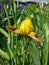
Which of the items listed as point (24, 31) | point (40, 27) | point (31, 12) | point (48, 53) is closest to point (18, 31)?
point (24, 31)

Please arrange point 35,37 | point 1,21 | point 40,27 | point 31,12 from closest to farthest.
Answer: point 35,37 < point 40,27 < point 31,12 < point 1,21

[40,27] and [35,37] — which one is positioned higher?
[35,37]

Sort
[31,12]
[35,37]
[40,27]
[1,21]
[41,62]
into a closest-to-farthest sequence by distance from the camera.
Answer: [35,37] → [41,62] → [40,27] → [31,12] → [1,21]

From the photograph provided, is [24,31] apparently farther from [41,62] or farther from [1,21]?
[1,21]

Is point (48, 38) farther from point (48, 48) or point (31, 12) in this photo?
point (31, 12)

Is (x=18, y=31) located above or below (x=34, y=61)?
above

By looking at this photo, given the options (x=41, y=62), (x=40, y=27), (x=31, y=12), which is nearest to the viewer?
(x=41, y=62)

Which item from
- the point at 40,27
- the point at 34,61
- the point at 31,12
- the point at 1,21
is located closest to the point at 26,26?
the point at 34,61

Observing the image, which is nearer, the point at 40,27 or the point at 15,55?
the point at 15,55

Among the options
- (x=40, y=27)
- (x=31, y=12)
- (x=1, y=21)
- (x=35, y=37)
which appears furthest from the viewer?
(x=1, y=21)
